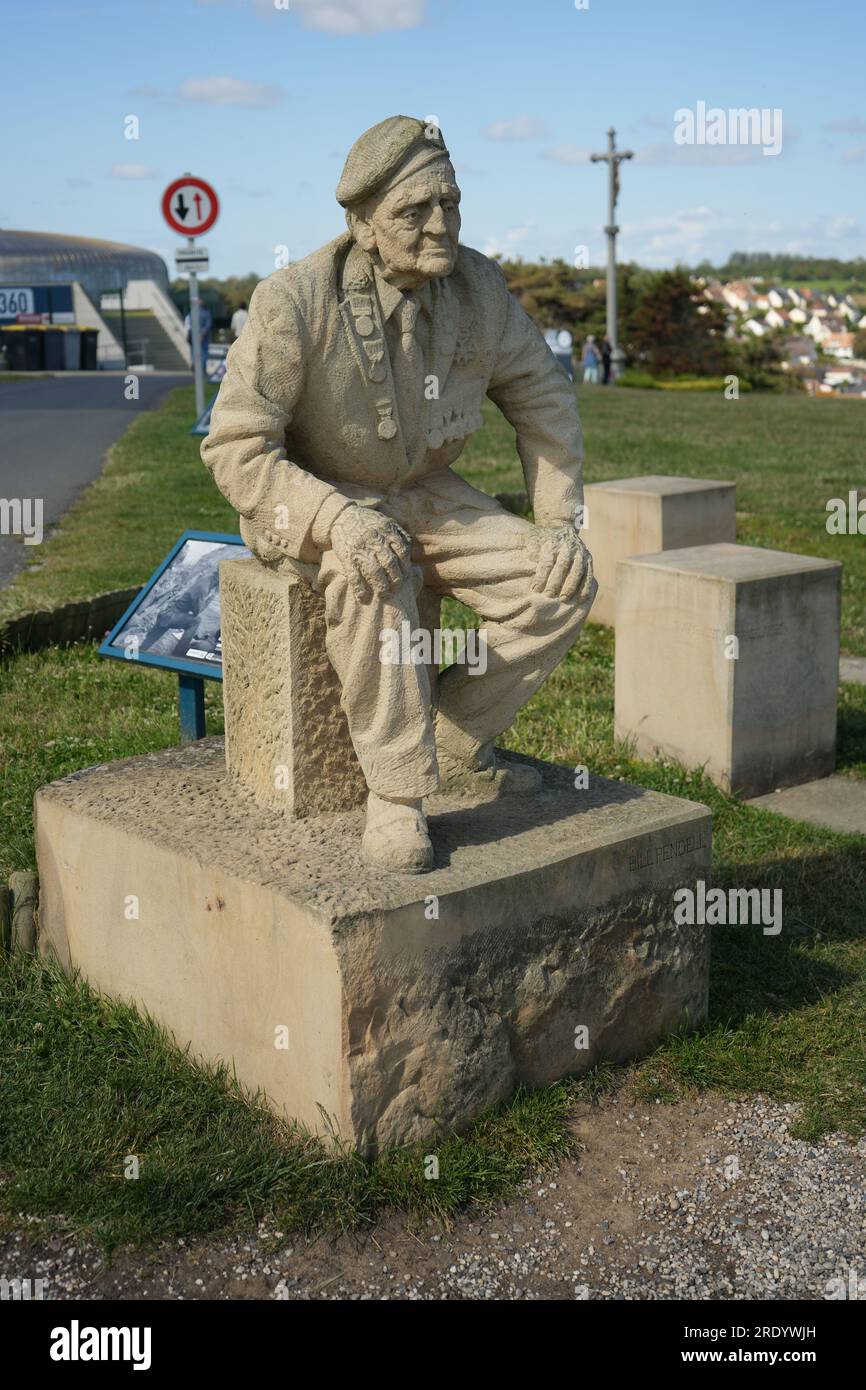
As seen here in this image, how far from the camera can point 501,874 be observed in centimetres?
365

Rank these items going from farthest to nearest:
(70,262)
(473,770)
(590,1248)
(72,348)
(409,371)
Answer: (70,262), (72,348), (473,770), (409,371), (590,1248)

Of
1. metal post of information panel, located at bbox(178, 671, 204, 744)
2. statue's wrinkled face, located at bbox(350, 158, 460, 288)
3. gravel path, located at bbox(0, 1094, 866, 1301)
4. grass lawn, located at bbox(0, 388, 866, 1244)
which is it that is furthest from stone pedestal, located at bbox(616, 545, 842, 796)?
statue's wrinkled face, located at bbox(350, 158, 460, 288)

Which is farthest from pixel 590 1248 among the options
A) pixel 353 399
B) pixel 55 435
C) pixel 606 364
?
pixel 606 364

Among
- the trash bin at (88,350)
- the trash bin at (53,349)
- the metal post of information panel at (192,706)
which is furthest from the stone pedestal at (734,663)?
the trash bin at (88,350)

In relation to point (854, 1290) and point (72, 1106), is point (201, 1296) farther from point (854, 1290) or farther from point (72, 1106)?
point (854, 1290)

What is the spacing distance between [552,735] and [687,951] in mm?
2760

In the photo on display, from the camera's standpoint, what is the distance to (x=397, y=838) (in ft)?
12.0

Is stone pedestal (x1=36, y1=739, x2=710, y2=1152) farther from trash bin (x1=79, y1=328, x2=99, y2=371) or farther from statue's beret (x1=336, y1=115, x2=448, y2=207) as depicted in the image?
trash bin (x1=79, y1=328, x2=99, y2=371)

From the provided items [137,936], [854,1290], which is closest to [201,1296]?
[137,936]

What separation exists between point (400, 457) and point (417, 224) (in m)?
0.61

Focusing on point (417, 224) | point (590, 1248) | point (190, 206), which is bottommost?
point (590, 1248)

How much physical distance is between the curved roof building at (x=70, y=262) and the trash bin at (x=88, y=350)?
15.8 m

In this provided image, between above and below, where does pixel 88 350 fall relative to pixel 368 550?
above

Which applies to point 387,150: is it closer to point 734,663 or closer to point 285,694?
point 285,694
